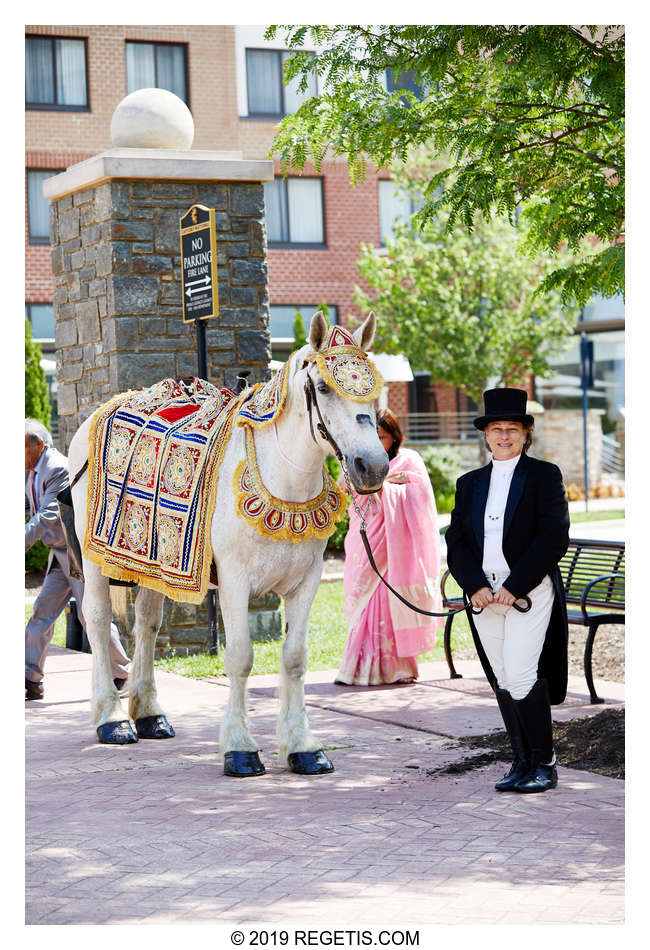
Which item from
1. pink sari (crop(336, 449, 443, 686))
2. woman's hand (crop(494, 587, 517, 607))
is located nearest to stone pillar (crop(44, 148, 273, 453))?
pink sari (crop(336, 449, 443, 686))

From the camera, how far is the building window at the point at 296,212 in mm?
33438

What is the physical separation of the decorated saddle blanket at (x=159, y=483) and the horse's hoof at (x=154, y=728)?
Result: 0.91m

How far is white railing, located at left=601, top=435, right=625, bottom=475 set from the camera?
114ft

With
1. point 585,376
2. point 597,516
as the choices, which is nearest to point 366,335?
point 597,516

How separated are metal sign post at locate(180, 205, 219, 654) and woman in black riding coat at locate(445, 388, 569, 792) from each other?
13.5 ft

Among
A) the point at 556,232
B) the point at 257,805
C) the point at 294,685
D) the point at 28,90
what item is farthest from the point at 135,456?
the point at 28,90

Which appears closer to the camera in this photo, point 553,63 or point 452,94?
point 553,63

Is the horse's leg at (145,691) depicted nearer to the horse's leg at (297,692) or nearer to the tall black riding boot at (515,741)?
the horse's leg at (297,692)

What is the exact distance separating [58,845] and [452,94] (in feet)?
16.1

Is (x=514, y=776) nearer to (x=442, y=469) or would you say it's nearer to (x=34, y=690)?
(x=34, y=690)

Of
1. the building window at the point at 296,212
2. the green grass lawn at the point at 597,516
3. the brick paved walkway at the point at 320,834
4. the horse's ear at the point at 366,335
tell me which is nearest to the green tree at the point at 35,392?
the green grass lawn at the point at 597,516

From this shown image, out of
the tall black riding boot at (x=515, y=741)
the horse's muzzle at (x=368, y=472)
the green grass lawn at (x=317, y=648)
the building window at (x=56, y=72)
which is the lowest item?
the green grass lawn at (x=317, y=648)

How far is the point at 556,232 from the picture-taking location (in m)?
7.63
